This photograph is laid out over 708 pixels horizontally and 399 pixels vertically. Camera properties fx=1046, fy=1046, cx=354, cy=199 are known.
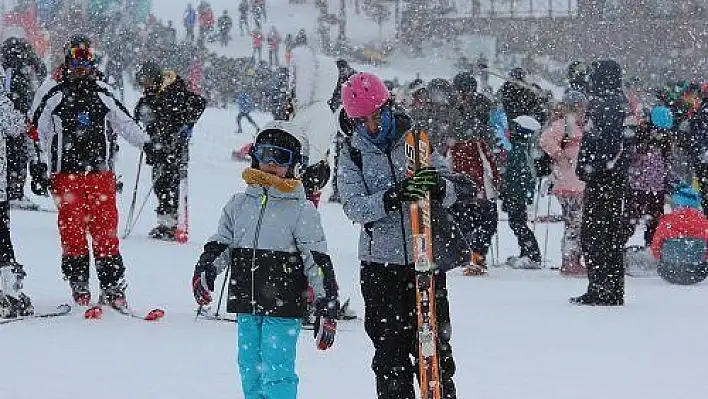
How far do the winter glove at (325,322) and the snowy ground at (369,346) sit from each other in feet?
3.93

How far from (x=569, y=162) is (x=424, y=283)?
598cm

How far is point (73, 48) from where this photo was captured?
7.12 meters

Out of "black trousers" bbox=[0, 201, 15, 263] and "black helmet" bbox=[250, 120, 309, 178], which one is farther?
"black trousers" bbox=[0, 201, 15, 263]

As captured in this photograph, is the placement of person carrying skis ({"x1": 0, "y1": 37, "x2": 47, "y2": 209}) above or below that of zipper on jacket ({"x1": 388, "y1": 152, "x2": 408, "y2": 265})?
above

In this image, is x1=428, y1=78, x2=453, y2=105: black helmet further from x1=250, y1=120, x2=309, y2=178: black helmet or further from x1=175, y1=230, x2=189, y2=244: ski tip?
x1=250, y1=120, x2=309, y2=178: black helmet

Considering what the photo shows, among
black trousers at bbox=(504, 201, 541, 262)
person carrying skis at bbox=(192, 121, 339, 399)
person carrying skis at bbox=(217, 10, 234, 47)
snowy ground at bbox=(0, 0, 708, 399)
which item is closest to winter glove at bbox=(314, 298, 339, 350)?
person carrying skis at bbox=(192, 121, 339, 399)

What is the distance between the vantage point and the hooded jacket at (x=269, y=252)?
4594mm

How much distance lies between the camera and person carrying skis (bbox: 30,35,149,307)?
7.16 meters

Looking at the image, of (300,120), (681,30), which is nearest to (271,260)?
(300,120)

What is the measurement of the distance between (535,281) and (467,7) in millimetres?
36787

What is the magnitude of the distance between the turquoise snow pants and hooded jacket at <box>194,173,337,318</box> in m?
0.06

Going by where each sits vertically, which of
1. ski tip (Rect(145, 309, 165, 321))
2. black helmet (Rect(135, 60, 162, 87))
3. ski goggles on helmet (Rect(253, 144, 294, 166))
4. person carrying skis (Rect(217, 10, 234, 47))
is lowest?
ski tip (Rect(145, 309, 165, 321))

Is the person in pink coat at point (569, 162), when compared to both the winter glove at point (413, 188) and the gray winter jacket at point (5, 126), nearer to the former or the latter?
the gray winter jacket at point (5, 126)

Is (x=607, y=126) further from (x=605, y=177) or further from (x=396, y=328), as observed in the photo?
(x=396, y=328)
